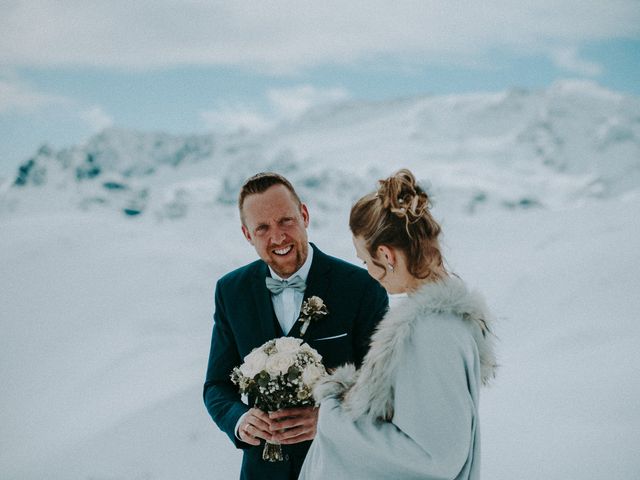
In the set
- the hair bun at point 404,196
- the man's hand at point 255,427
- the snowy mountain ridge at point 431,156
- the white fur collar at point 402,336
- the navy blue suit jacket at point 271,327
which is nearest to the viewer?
the white fur collar at point 402,336

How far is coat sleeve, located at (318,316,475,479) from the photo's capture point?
1510mm

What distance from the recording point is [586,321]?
6.66m

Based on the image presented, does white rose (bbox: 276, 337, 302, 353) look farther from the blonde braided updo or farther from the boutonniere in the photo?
the blonde braided updo

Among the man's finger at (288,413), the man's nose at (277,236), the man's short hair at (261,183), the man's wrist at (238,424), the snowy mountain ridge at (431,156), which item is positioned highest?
the snowy mountain ridge at (431,156)

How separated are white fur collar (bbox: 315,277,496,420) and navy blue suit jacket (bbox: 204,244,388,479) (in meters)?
0.61

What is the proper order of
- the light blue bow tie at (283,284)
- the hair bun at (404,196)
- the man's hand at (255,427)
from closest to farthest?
1. the hair bun at (404,196)
2. the man's hand at (255,427)
3. the light blue bow tie at (283,284)

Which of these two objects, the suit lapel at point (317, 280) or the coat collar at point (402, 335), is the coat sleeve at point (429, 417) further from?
the suit lapel at point (317, 280)

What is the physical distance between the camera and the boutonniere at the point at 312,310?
7.30 feet

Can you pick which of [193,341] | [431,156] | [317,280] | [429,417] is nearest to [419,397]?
[429,417]

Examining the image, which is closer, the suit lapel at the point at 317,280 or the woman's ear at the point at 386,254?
the woman's ear at the point at 386,254

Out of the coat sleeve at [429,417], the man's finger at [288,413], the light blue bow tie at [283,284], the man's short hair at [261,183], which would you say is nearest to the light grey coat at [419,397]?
the coat sleeve at [429,417]

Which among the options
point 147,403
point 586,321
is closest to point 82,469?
point 147,403

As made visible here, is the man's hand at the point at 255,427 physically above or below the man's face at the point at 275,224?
below

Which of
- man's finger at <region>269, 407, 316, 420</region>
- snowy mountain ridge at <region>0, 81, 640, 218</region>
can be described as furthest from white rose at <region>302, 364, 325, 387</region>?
snowy mountain ridge at <region>0, 81, 640, 218</region>
